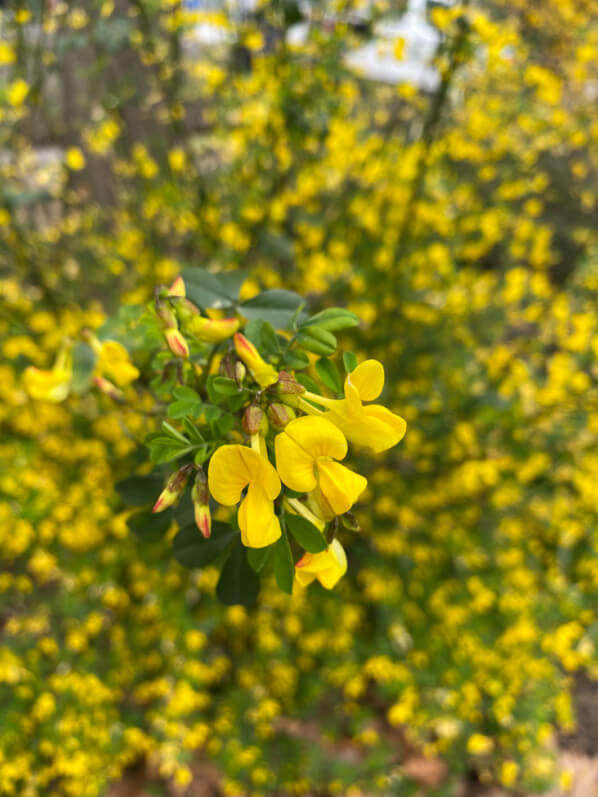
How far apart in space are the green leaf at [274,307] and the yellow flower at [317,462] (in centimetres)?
23

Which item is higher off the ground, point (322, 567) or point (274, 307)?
point (274, 307)

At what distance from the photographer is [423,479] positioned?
83.4 inches

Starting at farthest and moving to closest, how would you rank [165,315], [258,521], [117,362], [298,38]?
1. [298,38]
2. [117,362]
3. [165,315]
4. [258,521]

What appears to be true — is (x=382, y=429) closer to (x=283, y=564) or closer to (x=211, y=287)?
(x=283, y=564)

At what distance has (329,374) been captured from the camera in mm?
506

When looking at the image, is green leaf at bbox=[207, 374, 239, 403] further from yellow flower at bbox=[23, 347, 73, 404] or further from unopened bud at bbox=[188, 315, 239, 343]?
yellow flower at bbox=[23, 347, 73, 404]

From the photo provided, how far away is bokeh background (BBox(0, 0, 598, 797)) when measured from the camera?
5.43 feet

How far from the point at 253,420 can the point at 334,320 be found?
6.2 inches

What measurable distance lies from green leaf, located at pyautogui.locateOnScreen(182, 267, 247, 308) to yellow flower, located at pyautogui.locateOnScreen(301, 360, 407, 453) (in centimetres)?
25

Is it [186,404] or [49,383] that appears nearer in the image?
[186,404]

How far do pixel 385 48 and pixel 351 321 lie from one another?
1.52 m

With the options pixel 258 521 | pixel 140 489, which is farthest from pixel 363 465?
pixel 258 521

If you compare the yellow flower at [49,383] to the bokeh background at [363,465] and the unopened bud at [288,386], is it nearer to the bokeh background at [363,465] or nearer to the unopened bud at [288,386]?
the unopened bud at [288,386]

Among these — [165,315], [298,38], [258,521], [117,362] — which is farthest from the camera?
[298,38]
